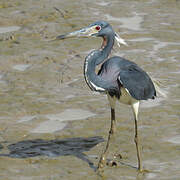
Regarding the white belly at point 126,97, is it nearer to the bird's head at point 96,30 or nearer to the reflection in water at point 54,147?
the bird's head at point 96,30

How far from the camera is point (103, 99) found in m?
8.99

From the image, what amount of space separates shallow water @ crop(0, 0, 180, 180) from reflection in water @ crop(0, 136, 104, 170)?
1 cm

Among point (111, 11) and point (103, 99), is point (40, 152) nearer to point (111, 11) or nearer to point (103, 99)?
point (103, 99)

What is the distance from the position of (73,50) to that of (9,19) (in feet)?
7.56

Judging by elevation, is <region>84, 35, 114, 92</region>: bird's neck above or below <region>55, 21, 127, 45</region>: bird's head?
below

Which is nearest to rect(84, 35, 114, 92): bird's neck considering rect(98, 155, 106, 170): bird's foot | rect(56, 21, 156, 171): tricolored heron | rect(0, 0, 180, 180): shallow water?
rect(56, 21, 156, 171): tricolored heron

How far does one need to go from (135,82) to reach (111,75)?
1.02ft

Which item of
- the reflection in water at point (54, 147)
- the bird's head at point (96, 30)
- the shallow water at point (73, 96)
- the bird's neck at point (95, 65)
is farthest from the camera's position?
the reflection in water at point (54, 147)

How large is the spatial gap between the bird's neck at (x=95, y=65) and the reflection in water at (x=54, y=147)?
43.5 inches

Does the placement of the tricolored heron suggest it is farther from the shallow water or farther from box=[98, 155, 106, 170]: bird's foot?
the shallow water

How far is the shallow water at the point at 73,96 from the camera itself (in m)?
6.88

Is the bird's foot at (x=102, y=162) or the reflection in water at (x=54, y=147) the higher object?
the bird's foot at (x=102, y=162)

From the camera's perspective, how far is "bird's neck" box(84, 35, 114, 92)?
621 cm

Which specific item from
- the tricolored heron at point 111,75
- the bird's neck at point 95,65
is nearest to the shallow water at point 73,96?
the tricolored heron at point 111,75
